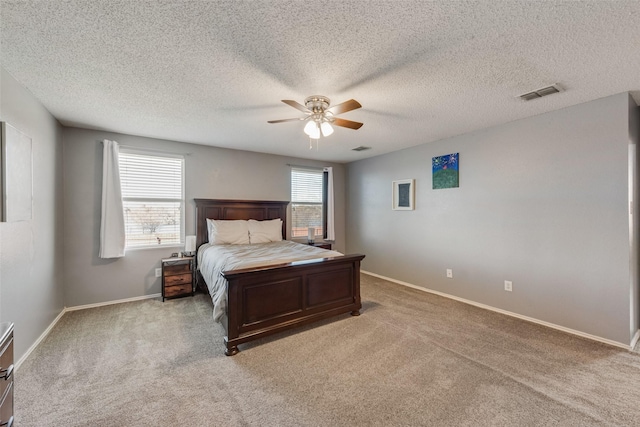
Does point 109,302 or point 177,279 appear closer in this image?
point 109,302

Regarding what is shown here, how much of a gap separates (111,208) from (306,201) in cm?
323

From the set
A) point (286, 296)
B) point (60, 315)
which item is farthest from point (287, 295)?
point (60, 315)

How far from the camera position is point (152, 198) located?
3.95 metres

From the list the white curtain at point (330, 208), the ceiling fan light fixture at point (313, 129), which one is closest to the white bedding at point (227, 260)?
the ceiling fan light fixture at point (313, 129)

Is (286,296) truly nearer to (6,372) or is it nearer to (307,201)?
(6,372)

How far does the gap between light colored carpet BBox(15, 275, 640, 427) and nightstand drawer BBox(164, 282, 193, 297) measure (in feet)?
2.38

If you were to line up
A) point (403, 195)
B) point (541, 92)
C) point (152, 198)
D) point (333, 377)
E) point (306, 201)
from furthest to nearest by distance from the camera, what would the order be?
point (306, 201) → point (403, 195) → point (152, 198) → point (541, 92) → point (333, 377)

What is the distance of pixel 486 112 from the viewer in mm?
2953

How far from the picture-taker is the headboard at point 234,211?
14.0 ft

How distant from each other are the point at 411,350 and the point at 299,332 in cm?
112

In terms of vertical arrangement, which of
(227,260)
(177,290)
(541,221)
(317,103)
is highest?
(317,103)

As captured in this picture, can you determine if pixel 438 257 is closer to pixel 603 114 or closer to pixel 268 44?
pixel 603 114

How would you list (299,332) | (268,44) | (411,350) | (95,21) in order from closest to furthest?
1. (95,21)
2. (268,44)
3. (411,350)
4. (299,332)

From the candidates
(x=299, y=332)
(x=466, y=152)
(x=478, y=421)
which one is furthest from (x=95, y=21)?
(x=466, y=152)
